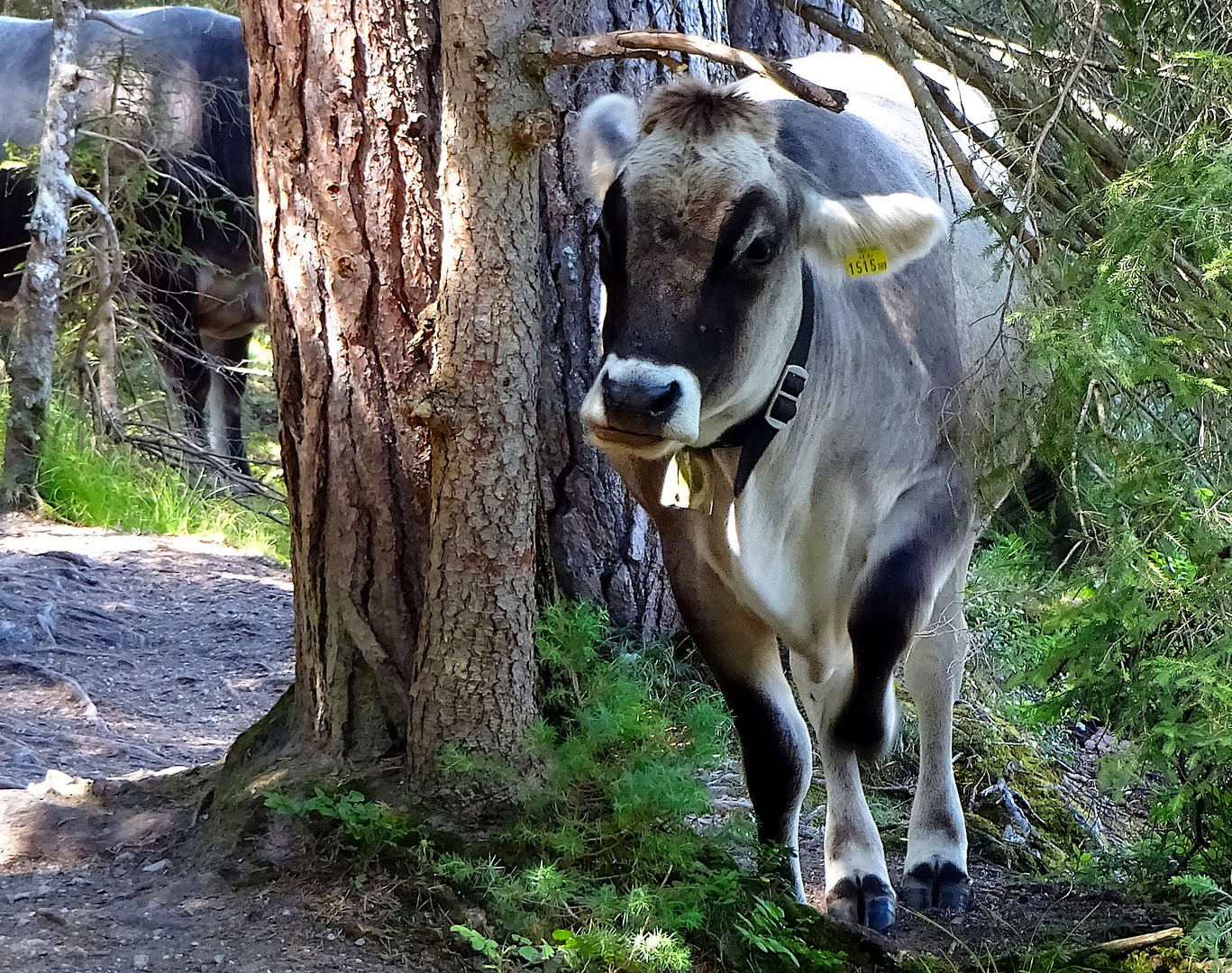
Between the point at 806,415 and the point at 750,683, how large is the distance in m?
0.75

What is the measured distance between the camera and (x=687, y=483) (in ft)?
10.8

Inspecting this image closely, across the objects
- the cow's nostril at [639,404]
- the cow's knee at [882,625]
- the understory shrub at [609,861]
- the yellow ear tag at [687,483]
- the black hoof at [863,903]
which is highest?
the cow's nostril at [639,404]

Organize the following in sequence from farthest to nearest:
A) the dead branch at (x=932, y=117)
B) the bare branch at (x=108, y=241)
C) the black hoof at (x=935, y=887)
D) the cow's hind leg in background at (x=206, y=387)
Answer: the cow's hind leg in background at (x=206, y=387) < the bare branch at (x=108, y=241) < the black hoof at (x=935, y=887) < the dead branch at (x=932, y=117)

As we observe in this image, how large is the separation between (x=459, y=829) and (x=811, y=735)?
1.75 meters

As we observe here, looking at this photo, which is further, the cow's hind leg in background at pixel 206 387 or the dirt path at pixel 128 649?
the cow's hind leg in background at pixel 206 387

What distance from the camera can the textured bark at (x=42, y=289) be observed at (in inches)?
253

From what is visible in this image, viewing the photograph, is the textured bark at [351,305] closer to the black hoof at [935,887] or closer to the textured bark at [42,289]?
the black hoof at [935,887]

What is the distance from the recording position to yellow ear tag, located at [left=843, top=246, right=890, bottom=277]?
3.20 metres

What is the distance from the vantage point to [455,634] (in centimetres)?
318

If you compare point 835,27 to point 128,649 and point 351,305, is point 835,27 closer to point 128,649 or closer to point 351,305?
point 351,305

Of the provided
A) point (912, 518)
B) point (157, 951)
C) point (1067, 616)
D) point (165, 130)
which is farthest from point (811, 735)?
point (165, 130)

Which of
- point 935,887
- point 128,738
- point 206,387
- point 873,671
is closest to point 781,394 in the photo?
point 873,671

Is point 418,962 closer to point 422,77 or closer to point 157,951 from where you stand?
point 157,951

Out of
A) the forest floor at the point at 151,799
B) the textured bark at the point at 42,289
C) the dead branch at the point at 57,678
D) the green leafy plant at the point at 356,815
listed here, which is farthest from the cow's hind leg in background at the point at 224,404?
the green leafy plant at the point at 356,815
